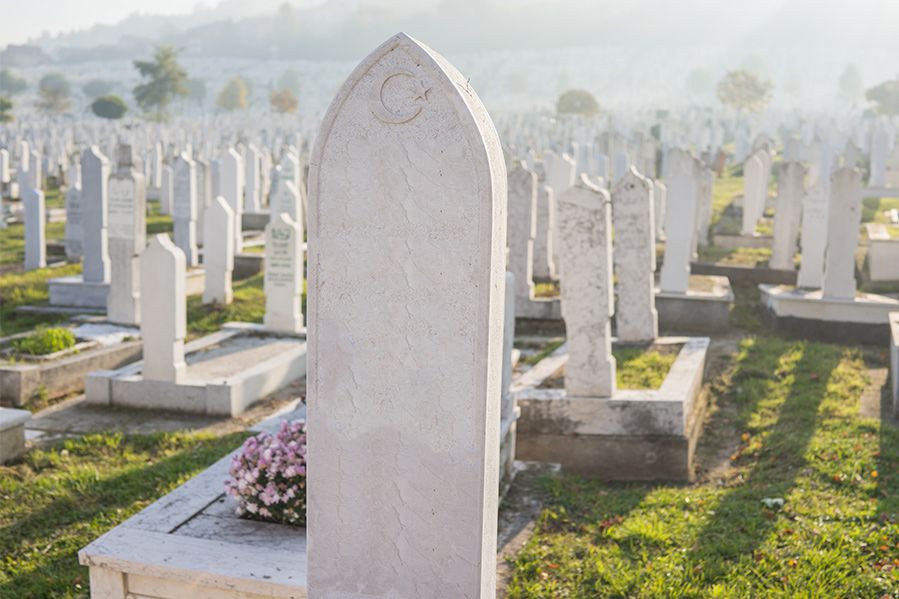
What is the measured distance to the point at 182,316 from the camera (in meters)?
7.82

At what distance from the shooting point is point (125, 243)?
34.7 ft

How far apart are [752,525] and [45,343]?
627 cm

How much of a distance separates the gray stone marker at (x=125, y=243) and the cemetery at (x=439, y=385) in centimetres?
3

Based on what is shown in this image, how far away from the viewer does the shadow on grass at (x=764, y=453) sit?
4922mm

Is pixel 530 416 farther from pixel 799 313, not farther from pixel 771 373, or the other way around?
pixel 799 313

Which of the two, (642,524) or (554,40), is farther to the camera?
(554,40)

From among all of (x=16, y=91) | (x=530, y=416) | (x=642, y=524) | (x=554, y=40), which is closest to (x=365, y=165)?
(x=642, y=524)

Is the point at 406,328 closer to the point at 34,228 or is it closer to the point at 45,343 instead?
the point at 45,343

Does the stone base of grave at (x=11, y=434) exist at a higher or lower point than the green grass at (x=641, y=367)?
lower

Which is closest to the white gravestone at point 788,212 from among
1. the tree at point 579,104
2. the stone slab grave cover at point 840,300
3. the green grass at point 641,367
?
the stone slab grave cover at point 840,300

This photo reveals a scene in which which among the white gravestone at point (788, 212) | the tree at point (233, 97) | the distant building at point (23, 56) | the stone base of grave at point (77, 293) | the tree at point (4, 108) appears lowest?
the stone base of grave at point (77, 293)

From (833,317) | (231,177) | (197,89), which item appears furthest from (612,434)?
(197,89)

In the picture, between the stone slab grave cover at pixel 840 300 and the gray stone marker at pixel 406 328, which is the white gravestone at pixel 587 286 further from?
the stone slab grave cover at pixel 840 300

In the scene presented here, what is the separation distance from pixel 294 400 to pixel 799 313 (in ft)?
17.8
